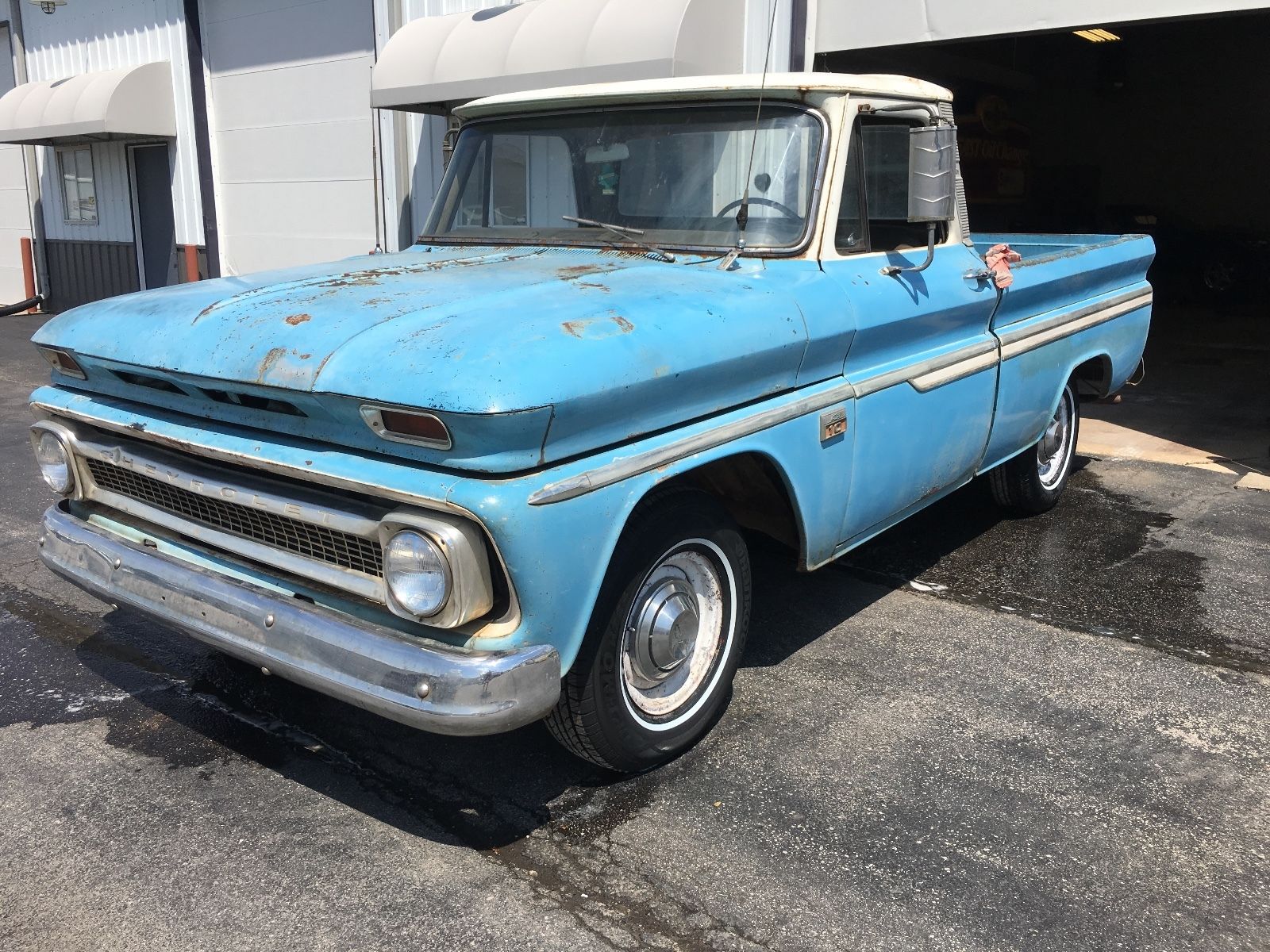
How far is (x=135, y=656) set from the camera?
3.98 meters

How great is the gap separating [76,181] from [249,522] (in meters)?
15.0

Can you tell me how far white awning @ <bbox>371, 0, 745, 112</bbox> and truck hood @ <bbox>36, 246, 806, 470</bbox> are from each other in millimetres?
4571

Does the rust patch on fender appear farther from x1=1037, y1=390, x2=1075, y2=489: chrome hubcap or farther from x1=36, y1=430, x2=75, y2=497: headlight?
x1=1037, y1=390, x2=1075, y2=489: chrome hubcap

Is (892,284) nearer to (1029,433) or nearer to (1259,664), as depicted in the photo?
(1029,433)

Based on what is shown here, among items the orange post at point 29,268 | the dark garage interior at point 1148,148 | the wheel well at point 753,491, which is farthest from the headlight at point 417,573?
the orange post at point 29,268

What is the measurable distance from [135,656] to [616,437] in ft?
7.61

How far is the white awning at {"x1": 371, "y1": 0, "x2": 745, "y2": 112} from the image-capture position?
769 centimetres

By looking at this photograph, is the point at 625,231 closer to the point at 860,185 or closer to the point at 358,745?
the point at 860,185

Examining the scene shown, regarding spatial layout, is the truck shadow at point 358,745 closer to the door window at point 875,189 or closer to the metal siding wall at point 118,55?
the door window at point 875,189

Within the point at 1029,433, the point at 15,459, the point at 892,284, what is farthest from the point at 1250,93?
the point at 15,459

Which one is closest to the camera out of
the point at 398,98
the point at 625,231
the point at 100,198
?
the point at 625,231

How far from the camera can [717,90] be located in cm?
363

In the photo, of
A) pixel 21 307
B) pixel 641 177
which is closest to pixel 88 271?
pixel 21 307

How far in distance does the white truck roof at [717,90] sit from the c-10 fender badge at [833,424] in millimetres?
1065
